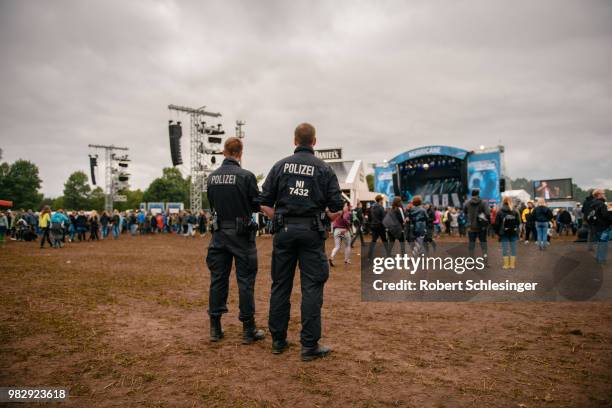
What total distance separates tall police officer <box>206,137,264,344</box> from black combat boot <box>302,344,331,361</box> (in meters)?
0.85

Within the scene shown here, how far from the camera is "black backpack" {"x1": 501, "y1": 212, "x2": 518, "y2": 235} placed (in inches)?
383

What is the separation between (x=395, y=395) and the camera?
116 inches

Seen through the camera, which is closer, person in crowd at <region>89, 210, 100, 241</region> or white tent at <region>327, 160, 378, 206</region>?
→ person in crowd at <region>89, 210, 100, 241</region>

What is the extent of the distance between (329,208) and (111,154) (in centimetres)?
5062

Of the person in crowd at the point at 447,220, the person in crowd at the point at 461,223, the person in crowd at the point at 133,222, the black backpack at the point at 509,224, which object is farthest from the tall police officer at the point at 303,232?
the person in crowd at the point at 133,222

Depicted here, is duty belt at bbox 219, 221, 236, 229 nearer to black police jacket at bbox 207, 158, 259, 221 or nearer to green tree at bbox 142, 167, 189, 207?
black police jacket at bbox 207, 158, 259, 221

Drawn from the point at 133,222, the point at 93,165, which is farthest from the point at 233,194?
the point at 93,165

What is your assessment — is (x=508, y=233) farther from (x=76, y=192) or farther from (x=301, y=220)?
(x=76, y=192)

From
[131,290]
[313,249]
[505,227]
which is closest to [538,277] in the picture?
[505,227]

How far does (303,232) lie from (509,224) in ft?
26.4

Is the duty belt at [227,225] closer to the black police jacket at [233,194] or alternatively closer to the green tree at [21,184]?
the black police jacket at [233,194]

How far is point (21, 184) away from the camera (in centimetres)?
7062

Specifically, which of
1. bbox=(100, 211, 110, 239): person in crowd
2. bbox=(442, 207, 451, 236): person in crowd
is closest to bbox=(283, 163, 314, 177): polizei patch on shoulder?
bbox=(442, 207, 451, 236): person in crowd

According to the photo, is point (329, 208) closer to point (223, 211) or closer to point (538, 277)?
point (223, 211)
